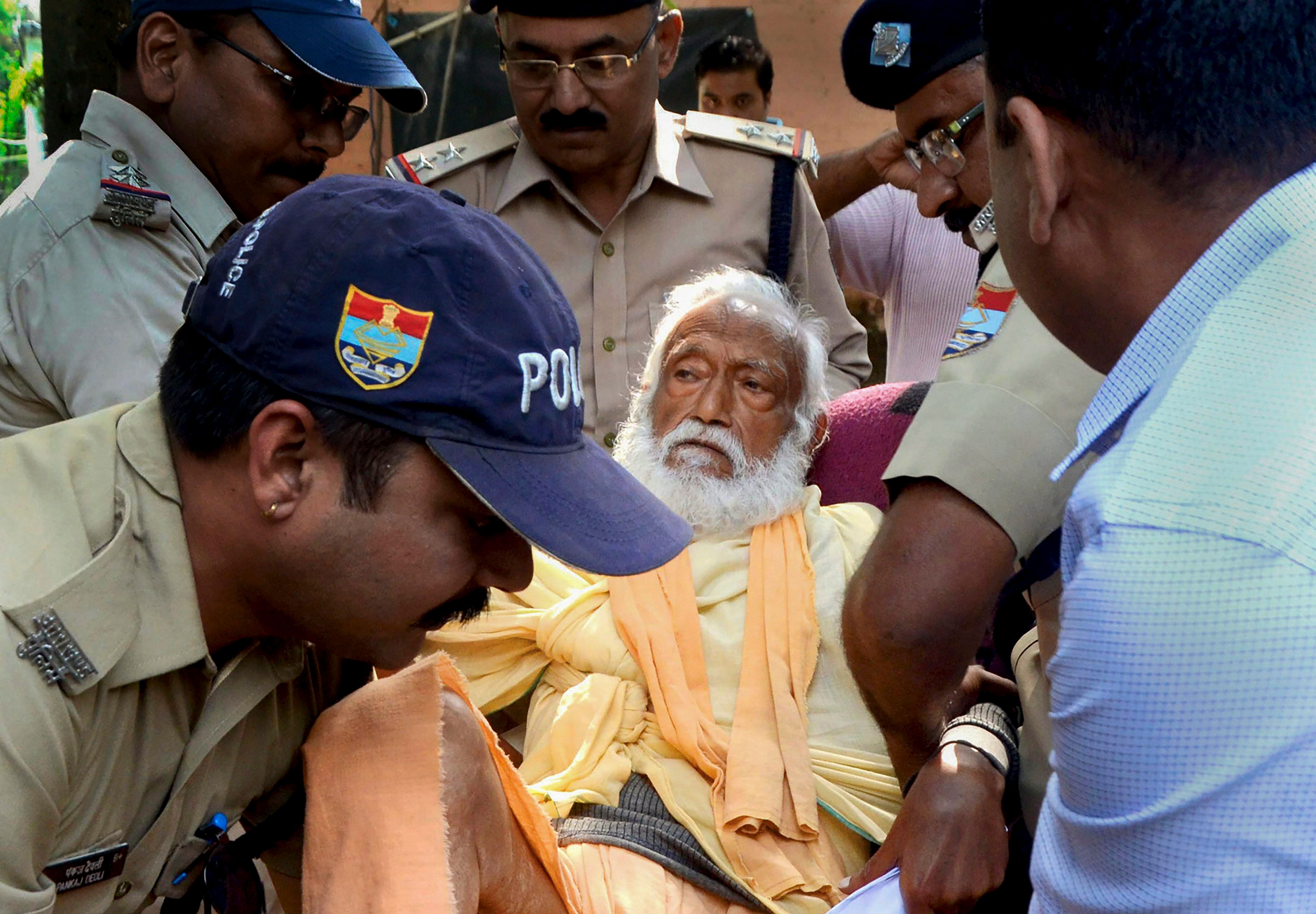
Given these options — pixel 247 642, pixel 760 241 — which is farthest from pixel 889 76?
pixel 247 642

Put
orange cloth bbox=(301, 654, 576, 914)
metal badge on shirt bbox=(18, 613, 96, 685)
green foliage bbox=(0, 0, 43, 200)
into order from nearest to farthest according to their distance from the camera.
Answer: metal badge on shirt bbox=(18, 613, 96, 685), orange cloth bbox=(301, 654, 576, 914), green foliage bbox=(0, 0, 43, 200)

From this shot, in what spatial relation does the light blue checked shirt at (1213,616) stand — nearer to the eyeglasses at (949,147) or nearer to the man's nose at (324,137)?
the eyeglasses at (949,147)

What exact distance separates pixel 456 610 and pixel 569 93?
2.08m

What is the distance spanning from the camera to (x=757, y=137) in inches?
155

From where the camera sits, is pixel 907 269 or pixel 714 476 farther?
pixel 907 269

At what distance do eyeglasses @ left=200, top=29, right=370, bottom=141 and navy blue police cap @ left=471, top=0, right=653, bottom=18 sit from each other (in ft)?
2.25

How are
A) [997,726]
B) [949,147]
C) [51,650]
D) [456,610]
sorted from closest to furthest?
[51,650]
[456,610]
[997,726]
[949,147]

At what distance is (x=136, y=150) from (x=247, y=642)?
1305mm

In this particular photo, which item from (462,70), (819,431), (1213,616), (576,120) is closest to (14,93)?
(462,70)

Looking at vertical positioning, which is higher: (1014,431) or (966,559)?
(1014,431)

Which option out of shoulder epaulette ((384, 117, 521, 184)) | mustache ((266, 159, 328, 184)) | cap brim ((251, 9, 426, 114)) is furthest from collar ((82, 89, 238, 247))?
shoulder epaulette ((384, 117, 521, 184))

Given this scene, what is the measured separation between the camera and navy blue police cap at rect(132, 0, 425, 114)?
2652 millimetres

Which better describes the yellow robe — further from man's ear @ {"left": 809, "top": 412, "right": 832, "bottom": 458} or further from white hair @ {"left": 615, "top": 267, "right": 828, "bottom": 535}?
man's ear @ {"left": 809, "top": 412, "right": 832, "bottom": 458}

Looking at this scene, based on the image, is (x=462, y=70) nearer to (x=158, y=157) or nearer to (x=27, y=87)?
(x=27, y=87)
